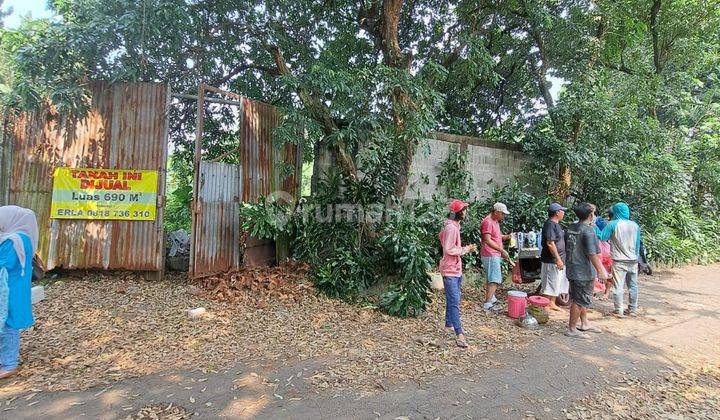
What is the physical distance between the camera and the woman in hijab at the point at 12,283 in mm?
3473

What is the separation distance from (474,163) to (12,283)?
24.7 ft

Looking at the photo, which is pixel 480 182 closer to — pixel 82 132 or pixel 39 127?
pixel 82 132

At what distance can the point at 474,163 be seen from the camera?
8539mm

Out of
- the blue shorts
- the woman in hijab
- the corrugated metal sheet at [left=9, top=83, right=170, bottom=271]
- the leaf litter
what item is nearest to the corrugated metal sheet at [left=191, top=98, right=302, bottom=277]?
the leaf litter

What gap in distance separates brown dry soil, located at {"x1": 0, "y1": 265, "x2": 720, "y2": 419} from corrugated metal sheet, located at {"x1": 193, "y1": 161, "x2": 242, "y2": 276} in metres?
0.63

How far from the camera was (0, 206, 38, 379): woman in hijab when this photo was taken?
11.4 feet

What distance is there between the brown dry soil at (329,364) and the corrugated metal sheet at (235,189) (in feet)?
2.47

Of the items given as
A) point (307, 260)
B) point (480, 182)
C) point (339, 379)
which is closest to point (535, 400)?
point (339, 379)

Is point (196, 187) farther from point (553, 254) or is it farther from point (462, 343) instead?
point (553, 254)

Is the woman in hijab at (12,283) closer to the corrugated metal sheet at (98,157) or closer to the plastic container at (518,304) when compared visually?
the corrugated metal sheet at (98,157)

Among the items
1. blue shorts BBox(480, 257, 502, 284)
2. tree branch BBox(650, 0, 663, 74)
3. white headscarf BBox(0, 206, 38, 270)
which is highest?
tree branch BBox(650, 0, 663, 74)

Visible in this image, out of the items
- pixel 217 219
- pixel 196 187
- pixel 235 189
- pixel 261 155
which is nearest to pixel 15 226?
pixel 196 187

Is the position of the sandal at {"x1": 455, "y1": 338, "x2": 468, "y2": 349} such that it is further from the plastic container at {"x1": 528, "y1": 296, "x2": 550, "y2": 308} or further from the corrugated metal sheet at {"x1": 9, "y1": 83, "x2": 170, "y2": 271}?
the corrugated metal sheet at {"x1": 9, "y1": 83, "x2": 170, "y2": 271}

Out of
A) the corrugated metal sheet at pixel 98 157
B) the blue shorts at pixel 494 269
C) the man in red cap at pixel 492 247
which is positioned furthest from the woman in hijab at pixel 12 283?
the blue shorts at pixel 494 269
